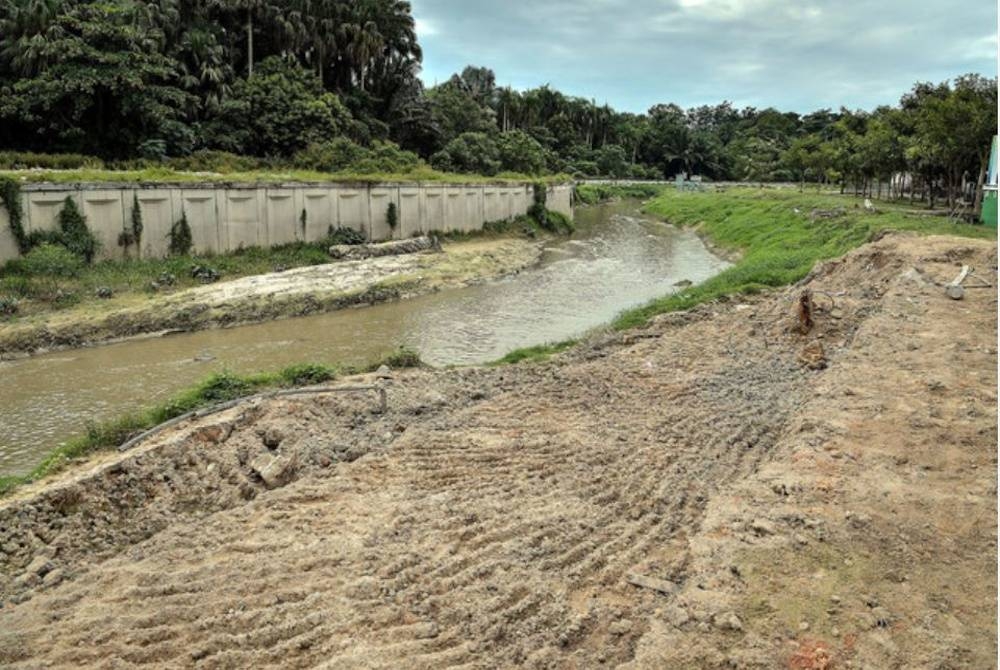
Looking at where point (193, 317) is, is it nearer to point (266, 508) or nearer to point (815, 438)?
point (266, 508)

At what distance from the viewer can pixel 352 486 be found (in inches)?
347

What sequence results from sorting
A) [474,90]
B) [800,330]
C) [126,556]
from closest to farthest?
[126,556] → [800,330] → [474,90]

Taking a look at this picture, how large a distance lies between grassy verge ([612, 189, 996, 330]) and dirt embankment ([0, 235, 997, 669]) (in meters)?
8.18

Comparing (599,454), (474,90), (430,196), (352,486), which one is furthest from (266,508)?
(474,90)

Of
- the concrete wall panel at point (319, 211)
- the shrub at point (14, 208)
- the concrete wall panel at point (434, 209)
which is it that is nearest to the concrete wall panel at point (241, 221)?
the concrete wall panel at point (319, 211)

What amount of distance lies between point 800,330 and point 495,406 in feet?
22.9

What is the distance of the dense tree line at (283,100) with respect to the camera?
3069 cm

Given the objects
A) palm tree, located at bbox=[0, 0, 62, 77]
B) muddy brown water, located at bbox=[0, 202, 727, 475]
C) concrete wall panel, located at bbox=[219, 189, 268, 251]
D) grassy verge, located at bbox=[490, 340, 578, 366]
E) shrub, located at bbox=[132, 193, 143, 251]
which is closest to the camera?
muddy brown water, located at bbox=[0, 202, 727, 475]

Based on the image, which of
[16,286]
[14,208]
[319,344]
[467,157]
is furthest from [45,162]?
[467,157]

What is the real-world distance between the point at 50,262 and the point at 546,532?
18572 mm

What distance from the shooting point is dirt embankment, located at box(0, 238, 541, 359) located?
718 inches

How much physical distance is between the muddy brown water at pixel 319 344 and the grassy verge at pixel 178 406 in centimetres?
151


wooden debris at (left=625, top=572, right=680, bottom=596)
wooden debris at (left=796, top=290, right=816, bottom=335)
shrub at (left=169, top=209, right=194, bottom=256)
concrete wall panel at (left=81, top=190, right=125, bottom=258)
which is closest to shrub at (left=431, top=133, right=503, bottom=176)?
shrub at (left=169, top=209, right=194, bottom=256)

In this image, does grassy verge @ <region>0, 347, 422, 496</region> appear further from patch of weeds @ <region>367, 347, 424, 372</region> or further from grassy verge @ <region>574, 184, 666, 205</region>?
grassy verge @ <region>574, 184, 666, 205</region>
